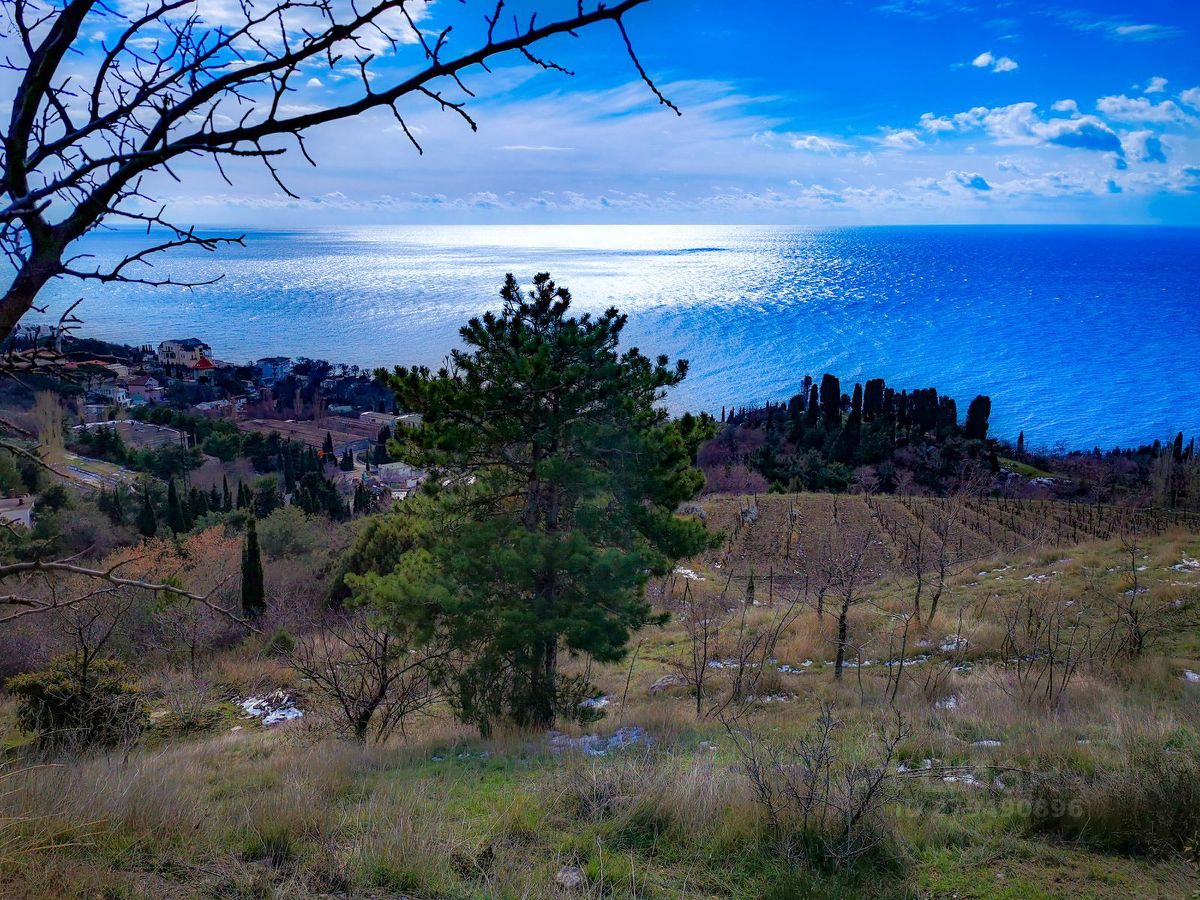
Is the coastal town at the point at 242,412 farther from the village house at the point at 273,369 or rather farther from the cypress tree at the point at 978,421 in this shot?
the cypress tree at the point at 978,421

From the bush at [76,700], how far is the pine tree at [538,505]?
347cm

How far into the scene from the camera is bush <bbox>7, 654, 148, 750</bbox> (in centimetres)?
884

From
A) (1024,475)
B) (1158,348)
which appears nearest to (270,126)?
(1024,475)

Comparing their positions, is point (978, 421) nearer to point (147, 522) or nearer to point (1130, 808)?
point (147, 522)

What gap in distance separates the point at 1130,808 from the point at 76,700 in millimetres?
11271

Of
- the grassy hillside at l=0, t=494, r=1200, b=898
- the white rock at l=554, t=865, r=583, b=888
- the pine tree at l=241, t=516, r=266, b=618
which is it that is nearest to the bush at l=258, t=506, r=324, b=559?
the pine tree at l=241, t=516, r=266, b=618

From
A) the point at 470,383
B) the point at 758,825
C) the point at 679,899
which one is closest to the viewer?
the point at 679,899

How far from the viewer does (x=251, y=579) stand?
2175 cm

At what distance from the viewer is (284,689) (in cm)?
1447

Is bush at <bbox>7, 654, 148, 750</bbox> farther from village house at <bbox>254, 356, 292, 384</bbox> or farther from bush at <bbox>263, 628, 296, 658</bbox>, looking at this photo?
village house at <bbox>254, 356, 292, 384</bbox>

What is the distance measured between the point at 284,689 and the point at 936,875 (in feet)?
46.0

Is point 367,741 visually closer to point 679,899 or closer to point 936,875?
point 679,899

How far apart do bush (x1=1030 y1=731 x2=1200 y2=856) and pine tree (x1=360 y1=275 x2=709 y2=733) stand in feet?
17.2

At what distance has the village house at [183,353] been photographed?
7225cm
